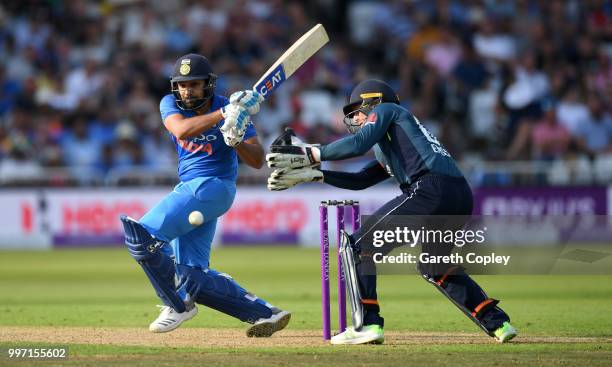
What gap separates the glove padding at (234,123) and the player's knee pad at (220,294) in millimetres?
1002

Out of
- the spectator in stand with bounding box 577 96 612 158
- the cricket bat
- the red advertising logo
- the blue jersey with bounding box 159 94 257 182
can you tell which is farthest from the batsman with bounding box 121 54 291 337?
the spectator in stand with bounding box 577 96 612 158

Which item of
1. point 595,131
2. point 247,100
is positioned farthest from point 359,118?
point 595,131

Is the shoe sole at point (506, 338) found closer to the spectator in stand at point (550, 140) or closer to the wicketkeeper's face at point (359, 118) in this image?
the wicketkeeper's face at point (359, 118)

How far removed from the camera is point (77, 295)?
446 inches

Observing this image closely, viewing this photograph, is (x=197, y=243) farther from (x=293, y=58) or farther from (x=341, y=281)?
(x=293, y=58)

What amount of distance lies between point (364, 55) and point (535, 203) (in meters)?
4.74

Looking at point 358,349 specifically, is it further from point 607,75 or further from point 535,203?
point 607,75

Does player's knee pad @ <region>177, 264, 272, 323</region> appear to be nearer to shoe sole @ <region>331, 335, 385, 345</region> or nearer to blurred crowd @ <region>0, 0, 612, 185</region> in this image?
shoe sole @ <region>331, 335, 385, 345</region>

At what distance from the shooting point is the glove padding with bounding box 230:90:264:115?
22.8ft

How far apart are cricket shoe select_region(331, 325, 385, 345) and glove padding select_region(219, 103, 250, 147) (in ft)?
4.71

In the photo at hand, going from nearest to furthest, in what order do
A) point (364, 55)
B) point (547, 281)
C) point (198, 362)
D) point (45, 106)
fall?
point (198, 362), point (547, 281), point (45, 106), point (364, 55)

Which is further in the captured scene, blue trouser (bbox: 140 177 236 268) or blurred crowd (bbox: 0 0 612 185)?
blurred crowd (bbox: 0 0 612 185)

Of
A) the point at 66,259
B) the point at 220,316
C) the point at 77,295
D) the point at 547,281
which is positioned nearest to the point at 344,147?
the point at 220,316

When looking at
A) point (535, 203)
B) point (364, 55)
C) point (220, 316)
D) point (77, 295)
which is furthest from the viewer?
point (364, 55)
